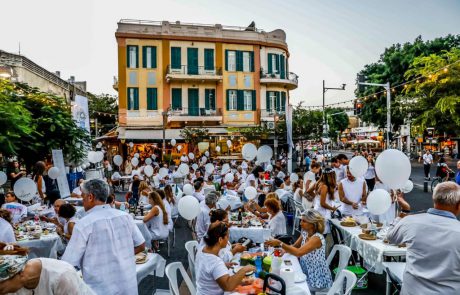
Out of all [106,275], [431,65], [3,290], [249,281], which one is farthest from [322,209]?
[431,65]

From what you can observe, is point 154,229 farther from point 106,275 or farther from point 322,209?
point 106,275

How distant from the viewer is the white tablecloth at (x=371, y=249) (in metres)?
5.04

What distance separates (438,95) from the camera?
23312mm

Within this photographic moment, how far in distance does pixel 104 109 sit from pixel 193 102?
14.0m

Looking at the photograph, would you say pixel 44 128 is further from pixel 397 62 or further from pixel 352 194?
pixel 397 62

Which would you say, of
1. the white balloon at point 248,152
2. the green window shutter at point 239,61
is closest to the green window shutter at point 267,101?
the green window shutter at point 239,61

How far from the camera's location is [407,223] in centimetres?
303

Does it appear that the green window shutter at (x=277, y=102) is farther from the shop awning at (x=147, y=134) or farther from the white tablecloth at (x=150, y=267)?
the white tablecloth at (x=150, y=267)

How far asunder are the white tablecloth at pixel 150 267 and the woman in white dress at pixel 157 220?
1.81 meters

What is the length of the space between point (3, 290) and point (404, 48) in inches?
1400

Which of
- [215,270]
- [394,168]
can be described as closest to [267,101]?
[394,168]

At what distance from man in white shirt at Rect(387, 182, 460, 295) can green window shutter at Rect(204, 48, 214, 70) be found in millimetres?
25639

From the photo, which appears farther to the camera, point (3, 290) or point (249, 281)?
point (249, 281)

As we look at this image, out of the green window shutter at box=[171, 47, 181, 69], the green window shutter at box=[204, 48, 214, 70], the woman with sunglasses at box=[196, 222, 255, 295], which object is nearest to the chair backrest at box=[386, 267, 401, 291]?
the woman with sunglasses at box=[196, 222, 255, 295]
